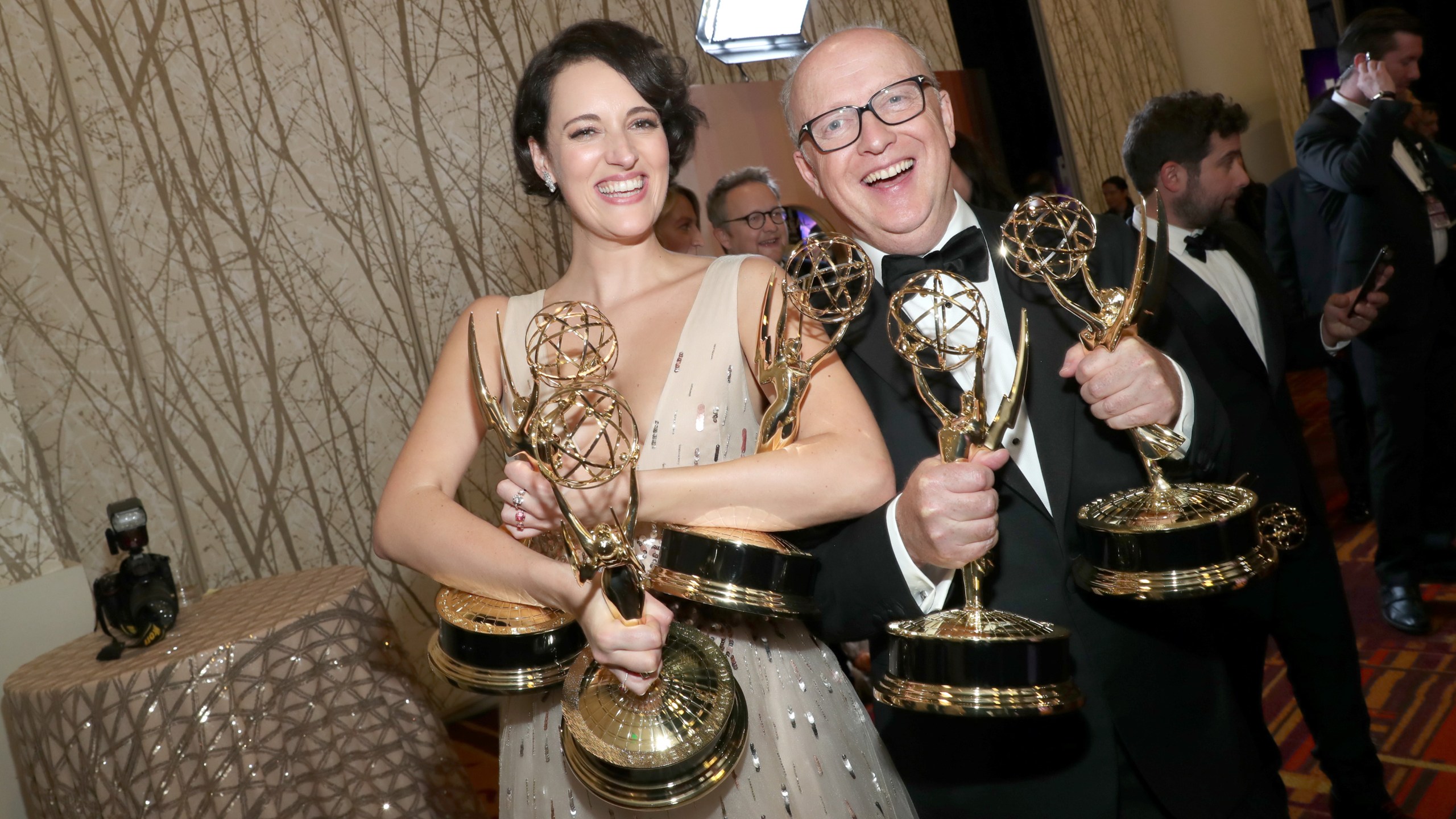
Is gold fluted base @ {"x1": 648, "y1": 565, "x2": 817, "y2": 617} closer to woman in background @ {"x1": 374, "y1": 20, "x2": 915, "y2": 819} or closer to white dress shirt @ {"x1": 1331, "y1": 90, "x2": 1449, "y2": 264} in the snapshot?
woman in background @ {"x1": 374, "y1": 20, "x2": 915, "y2": 819}

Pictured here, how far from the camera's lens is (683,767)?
1278 mm

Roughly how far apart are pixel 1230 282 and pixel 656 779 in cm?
211

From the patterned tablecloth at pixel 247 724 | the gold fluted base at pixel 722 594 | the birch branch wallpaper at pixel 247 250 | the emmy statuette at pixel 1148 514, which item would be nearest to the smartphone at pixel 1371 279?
the emmy statuette at pixel 1148 514

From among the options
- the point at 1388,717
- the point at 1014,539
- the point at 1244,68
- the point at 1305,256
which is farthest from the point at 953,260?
the point at 1244,68

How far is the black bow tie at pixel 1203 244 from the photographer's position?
269 centimetres

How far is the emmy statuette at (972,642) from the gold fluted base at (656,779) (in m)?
0.21

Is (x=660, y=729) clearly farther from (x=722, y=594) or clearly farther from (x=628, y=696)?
(x=722, y=594)

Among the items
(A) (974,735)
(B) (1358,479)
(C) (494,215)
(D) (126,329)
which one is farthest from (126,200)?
(B) (1358,479)

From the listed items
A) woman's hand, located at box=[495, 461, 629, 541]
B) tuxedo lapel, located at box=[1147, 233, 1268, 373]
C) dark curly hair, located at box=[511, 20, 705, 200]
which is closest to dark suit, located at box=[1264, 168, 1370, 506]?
tuxedo lapel, located at box=[1147, 233, 1268, 373]

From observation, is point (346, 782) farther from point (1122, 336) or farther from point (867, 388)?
point (1122, 336)

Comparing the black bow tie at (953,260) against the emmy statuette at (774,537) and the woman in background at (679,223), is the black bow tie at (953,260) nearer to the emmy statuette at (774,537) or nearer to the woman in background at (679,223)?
the emmy statuette at (774,537)

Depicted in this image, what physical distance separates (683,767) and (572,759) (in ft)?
0.55

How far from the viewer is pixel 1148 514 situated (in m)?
1.32

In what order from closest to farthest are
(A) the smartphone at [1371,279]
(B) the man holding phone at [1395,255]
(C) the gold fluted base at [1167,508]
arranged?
1. (C) the gold fluted base at [1167,508]
2. (A) the smartphone at [1371,279]
3. (B) the man holding phone at [1395,255]
